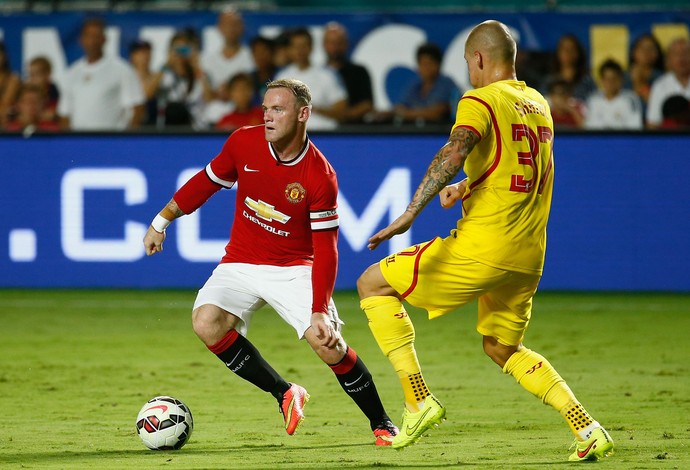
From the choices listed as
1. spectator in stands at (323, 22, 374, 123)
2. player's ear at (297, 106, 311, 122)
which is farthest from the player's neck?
spectator in stands at (323, 22, 374, 123)

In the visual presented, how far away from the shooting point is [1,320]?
38.2 ft

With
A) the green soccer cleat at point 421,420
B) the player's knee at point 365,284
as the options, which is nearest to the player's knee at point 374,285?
the player's knee at point 365,284

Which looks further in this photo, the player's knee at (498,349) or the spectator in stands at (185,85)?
the spectator in stands at (185,85)

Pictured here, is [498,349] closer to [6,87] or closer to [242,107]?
[242,107]

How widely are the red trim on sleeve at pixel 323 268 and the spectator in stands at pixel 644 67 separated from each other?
869 centimetres

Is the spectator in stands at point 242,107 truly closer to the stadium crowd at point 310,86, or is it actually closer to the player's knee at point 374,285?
the stadium crowd at point 310,86

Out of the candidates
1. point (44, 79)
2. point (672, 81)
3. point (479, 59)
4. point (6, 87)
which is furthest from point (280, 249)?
point (6, 87)

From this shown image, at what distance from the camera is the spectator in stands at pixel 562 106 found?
13773 millimetres

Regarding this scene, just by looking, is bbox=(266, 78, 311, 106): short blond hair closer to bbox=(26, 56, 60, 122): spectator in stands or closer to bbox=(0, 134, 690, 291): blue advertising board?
bbox=(0, 134, 690, 291): blue advertising board

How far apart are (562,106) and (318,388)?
21.8 ft

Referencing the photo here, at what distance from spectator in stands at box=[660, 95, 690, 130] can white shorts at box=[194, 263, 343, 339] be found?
8.47 metres

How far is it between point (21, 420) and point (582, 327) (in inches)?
231

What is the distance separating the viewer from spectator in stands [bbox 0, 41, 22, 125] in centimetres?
1477

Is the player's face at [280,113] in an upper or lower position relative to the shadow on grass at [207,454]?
upper
